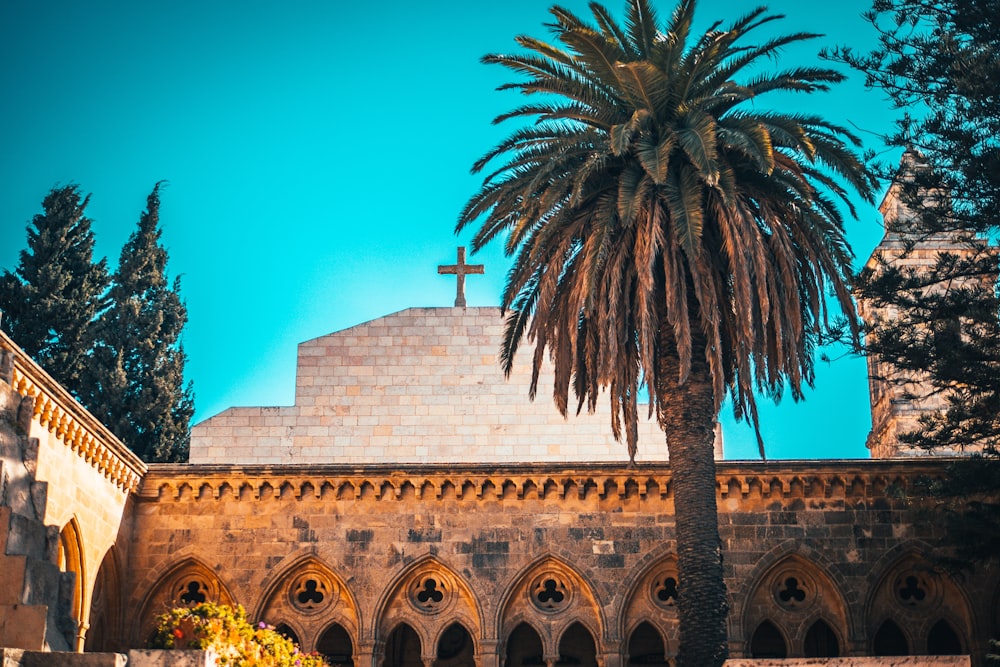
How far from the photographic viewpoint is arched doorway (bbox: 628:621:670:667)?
88.4 feet

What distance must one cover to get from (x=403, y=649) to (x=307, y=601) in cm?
443

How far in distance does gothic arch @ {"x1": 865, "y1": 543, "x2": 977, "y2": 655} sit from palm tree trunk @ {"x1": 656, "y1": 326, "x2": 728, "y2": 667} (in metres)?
5.15

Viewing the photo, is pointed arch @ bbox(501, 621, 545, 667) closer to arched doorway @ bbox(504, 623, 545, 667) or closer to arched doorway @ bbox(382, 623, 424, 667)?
arched doorway @ bbox(504, 623, 545, 667)

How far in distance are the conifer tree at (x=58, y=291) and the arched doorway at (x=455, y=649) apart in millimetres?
12206

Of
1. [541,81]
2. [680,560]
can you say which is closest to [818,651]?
[680,560]

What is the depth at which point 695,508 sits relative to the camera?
19812mm

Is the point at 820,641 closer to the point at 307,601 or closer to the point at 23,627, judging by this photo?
the point at 307,601

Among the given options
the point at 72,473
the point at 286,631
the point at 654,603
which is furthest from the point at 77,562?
the point at 654,603

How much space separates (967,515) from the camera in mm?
21922

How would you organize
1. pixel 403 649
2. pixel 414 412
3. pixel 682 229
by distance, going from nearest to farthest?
pixel 682 229, pixel 403 649, pixel 414 412

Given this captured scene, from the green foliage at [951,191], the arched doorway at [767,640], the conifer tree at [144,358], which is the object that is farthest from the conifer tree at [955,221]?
the conifer tree at [144,358]

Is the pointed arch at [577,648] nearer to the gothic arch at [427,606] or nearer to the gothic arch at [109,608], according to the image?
the gothic arch at [427,606]

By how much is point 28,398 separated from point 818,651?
50.6ft

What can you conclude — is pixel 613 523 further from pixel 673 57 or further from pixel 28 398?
pixel 28 398
